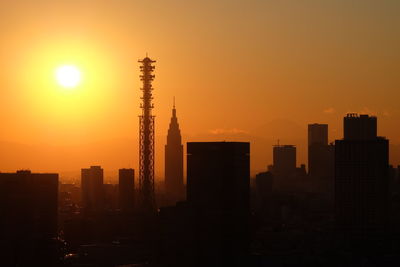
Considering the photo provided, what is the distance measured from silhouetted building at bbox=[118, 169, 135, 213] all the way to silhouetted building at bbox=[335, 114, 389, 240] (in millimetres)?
30000

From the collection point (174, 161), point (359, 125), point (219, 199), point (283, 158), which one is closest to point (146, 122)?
point (219, 199)

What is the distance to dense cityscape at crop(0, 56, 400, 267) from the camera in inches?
2233

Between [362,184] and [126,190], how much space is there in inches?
1461

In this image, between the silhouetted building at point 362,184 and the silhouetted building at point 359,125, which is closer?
the silhouetted building at point 362,184

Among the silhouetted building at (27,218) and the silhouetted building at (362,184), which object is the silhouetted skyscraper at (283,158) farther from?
the silhouetted building at (27,218)

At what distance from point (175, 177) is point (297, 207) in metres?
39.2

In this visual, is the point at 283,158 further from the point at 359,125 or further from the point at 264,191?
the point at 359,125

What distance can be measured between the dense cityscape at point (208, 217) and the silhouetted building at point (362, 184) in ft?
0.43

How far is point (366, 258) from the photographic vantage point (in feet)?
264

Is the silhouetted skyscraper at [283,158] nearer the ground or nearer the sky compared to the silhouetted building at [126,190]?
nearer the sky

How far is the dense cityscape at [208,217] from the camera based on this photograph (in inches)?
2233

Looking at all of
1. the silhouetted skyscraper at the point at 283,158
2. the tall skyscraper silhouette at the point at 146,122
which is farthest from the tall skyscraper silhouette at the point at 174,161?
the tall skyscraper silhouette at the point at 146,122

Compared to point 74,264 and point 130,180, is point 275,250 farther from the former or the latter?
point 130,180

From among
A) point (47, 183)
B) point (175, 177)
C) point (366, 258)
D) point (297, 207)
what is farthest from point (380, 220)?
point (175, 177)
